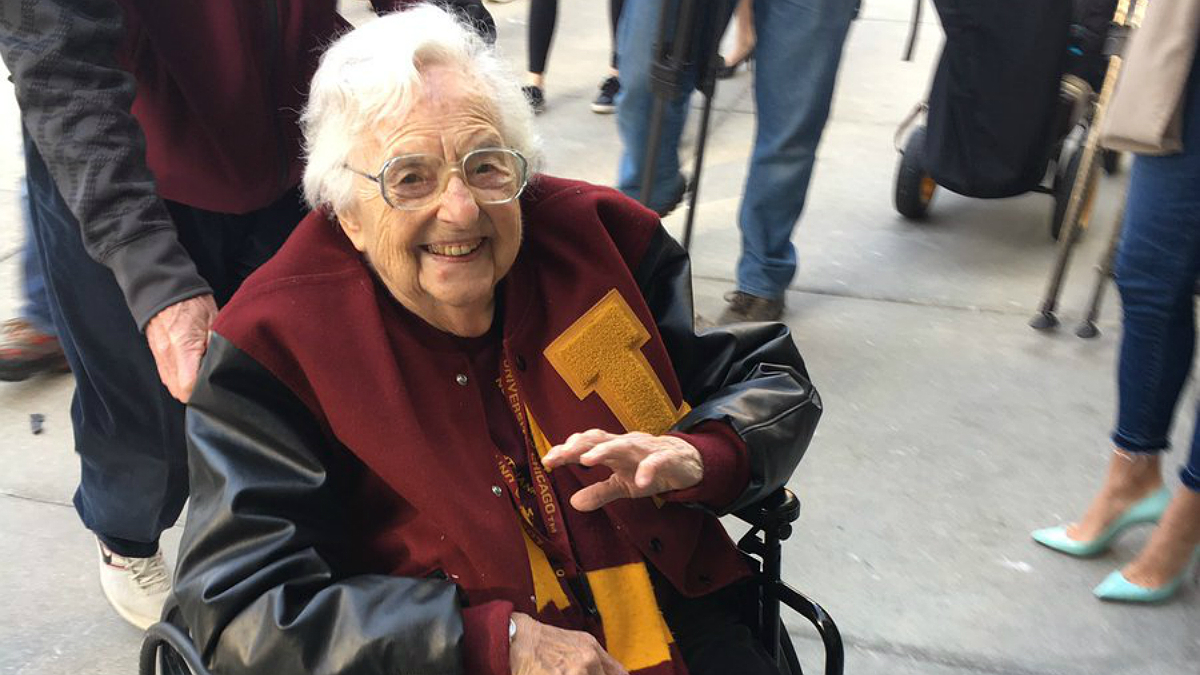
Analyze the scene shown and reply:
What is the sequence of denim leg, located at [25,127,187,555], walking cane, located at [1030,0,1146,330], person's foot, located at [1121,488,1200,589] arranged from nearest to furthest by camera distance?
denim leg, located at [25,127,187,555], person's foot, located at [1121,488,1200,589], walking cane, located at [1030,0,1146,330]

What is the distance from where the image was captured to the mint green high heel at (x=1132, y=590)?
2.68 m

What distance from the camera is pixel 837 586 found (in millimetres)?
2781

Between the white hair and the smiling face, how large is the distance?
0.06 feet

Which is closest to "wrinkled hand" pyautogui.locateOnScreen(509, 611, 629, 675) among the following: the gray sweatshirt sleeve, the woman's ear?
the woman's ear

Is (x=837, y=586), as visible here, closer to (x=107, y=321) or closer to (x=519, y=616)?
(x=519, y=616)

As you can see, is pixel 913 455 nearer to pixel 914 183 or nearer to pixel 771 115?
pixel 771 115

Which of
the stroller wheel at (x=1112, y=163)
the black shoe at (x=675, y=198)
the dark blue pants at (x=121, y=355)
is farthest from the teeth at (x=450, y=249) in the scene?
the stroller wheel at (x=1112, y=163)

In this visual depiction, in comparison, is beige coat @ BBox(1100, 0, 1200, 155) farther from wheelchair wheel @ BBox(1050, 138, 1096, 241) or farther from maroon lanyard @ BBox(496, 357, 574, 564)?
wheelchair wheel @ BBox(1050, 138, 1096, 241)

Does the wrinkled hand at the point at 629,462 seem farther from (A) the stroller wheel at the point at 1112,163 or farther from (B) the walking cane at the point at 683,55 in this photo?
(A) the stroller wheel at the point at 1112,163

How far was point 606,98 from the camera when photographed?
6004 millimetres

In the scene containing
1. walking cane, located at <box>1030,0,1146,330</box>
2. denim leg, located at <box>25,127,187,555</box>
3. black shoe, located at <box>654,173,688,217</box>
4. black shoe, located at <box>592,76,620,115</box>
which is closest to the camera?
denim leg, located at <box>25,127,187,555</box>

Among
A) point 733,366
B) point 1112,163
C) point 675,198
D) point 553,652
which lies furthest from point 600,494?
point 1112,163

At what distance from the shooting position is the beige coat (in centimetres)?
234

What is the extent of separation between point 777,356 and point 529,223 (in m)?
0.45
